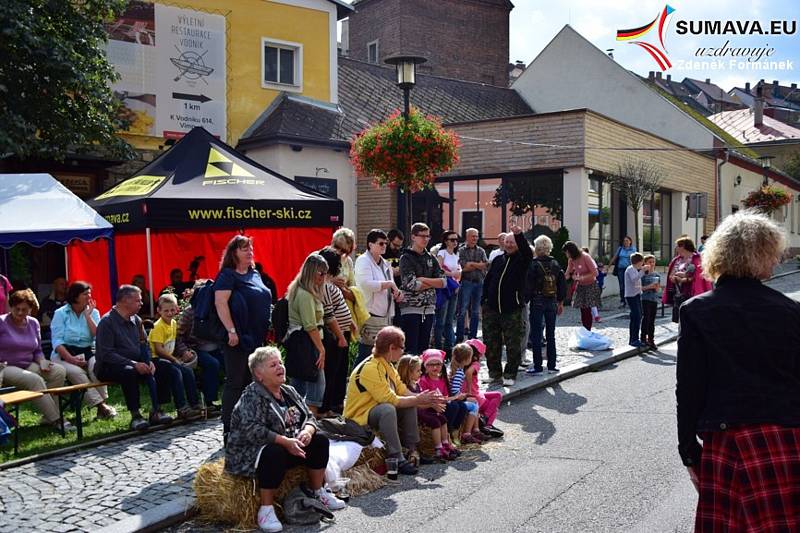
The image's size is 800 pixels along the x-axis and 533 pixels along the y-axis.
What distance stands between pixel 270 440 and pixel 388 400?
55.4 inches

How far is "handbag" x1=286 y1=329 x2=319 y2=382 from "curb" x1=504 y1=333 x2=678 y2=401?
3.02 meters

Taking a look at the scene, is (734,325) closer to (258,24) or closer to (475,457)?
(475,457)

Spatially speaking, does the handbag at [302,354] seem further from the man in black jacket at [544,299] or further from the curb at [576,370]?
the man in black jacket at [544,299]

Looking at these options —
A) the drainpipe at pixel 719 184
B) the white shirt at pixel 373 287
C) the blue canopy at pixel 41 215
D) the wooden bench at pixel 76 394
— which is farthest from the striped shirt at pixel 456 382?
the drainpipe at pixel 719 184

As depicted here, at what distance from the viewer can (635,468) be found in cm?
629

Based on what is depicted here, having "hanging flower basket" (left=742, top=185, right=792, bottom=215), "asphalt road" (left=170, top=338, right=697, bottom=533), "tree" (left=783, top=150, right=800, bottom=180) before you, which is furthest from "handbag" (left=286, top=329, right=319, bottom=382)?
"tree" (left=783, top=150, right=800, bottom=180)

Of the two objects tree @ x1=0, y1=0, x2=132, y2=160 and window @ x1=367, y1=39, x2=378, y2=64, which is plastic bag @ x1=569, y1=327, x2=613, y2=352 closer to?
tree @ x1=0, y1=0, x2=132, y2=160

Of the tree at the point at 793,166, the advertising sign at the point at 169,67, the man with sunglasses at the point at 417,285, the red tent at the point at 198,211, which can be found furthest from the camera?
the tree at the point at 793,166

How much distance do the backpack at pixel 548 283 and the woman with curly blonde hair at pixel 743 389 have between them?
24.3ft

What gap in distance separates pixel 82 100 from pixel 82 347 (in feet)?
23.2

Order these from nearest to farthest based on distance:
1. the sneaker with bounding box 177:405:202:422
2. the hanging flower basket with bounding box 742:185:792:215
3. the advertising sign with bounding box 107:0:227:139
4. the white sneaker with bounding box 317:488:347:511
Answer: the white sneaker with bounding box 317:488:347:511 → the sneaker with bounding box 177:405:202:422 → the advertising sign with bounding box 107:0:227:139 → the hanging flower basket with bounding box 742:185:792:215

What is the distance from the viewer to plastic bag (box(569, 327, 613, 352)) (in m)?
12.6

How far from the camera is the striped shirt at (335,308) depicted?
7.61 metres

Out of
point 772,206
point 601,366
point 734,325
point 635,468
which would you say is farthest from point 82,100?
point 772,206
